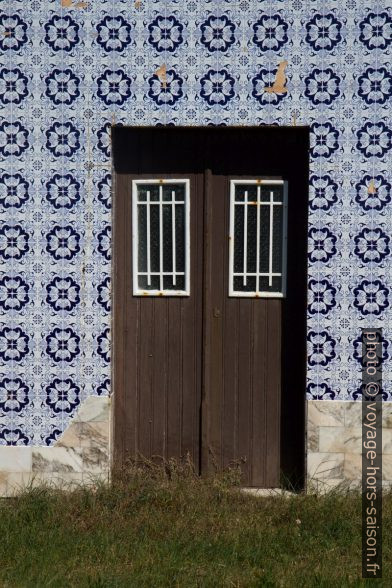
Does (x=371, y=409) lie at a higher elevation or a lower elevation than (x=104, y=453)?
higher

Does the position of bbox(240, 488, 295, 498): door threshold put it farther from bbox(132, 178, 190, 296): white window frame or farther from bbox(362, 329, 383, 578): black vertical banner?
bbox(132, 178, 190, 296): white window frame

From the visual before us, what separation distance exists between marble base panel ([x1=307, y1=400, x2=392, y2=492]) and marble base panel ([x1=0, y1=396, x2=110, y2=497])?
1.45m

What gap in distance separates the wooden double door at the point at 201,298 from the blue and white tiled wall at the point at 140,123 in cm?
27

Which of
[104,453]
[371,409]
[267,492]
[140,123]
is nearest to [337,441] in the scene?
[371,409]

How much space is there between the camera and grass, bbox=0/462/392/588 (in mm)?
4828

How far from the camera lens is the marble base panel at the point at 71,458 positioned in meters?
6.23

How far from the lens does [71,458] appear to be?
6.26 meters

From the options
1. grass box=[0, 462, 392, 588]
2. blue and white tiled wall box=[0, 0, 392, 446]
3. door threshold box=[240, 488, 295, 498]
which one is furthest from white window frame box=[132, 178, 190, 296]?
door threshold box=[240, 488, 295, 498]

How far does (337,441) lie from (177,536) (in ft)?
4.61

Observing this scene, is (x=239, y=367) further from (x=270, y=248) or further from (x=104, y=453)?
(x=104, y=453)

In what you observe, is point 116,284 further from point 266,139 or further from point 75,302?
point 266,139

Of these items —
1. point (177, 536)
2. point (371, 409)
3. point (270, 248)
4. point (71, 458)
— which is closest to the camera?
point (177, 536)

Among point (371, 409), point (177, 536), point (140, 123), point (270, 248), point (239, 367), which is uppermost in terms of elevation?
point (140, 123)

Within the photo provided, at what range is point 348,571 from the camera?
4.93 metres
